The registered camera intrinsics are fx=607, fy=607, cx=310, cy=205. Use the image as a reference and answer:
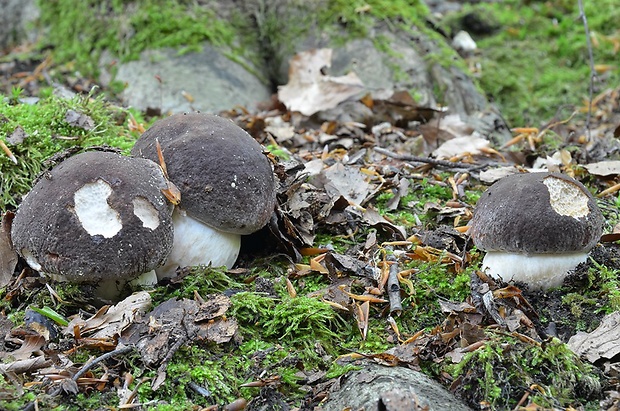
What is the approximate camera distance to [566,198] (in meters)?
3.18

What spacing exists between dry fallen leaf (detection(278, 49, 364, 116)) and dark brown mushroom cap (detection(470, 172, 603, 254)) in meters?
3.29

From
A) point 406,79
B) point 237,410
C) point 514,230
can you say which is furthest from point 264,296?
point 406,79

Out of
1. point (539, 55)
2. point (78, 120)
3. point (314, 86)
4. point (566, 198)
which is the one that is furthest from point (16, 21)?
point (566, 198)

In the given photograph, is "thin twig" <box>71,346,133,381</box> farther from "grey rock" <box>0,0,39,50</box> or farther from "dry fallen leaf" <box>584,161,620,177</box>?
"grey rock" <box>0,0,39,50</box>

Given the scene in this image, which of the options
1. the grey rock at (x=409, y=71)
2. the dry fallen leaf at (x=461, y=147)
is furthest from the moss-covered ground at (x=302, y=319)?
the grey rock at (x=409, y=71)

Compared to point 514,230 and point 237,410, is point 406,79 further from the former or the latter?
point 237,410

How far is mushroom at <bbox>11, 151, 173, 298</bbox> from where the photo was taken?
2.89 meters

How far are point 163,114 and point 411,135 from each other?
2.61m

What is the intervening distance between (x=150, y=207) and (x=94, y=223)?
0.92ft

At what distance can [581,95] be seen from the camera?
7969mm

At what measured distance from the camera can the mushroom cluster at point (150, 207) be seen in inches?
114

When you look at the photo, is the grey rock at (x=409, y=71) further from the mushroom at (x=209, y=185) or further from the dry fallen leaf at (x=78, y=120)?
the mushroom at (x=209, y=185)

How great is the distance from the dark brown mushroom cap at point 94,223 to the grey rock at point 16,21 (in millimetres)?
6313

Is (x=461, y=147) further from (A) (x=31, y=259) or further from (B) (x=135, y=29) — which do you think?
(B) (x=135, y=29)
